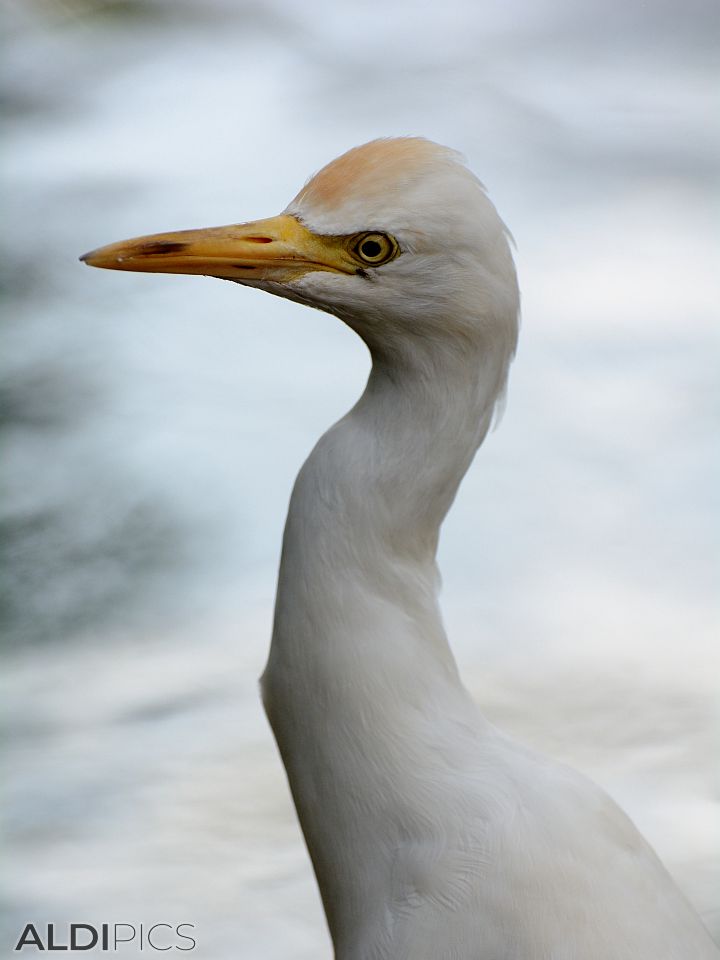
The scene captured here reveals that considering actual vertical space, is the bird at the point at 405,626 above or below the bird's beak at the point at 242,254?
below

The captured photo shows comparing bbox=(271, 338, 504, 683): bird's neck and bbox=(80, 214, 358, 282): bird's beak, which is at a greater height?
bbox=(80, 214, 358, 282): bird's beak

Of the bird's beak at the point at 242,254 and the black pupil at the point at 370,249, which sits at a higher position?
the bird's beak at the point at 242,254

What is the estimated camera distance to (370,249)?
3.59ft

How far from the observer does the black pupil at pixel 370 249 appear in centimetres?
109

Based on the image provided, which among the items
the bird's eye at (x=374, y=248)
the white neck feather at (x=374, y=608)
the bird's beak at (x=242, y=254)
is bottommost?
the white neck feather at (x=374, y=608)

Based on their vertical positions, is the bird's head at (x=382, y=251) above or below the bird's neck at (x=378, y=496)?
above

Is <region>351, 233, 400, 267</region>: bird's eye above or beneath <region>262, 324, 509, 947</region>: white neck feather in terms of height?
above

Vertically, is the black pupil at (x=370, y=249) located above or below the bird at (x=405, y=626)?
above

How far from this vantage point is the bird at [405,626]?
109 cm

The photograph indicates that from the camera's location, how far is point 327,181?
1.09m

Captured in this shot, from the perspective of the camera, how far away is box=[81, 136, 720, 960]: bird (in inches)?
42.9

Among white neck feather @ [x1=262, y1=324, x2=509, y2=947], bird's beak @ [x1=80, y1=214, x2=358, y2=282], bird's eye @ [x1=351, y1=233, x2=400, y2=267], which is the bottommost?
white neck feather @ [x1=262, y1=324, x2=509, y2=947]

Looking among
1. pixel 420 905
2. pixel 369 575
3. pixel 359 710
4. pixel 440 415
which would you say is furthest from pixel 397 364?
pixel 420 905

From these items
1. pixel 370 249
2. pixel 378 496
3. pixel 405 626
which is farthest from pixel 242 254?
pixel 405 626
